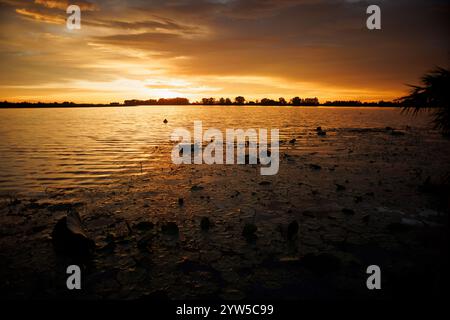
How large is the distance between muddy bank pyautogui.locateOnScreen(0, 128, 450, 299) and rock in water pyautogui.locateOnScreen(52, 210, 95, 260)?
0.19m

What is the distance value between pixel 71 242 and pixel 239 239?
13.4ft

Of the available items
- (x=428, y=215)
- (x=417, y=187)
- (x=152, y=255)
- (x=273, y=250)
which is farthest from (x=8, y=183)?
(x=417, y=187)

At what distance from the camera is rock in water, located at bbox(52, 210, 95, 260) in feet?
19.8

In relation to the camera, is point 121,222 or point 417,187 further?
point 417,187

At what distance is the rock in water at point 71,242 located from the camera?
6.03m

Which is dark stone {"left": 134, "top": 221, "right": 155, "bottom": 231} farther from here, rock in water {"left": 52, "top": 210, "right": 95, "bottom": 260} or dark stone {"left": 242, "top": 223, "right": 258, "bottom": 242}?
dark stone {"left": 242, "top": 223, "right": 258, "bottom": 242}

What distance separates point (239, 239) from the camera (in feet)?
22.6

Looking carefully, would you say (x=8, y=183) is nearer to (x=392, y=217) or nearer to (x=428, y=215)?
(x=392, y=217)

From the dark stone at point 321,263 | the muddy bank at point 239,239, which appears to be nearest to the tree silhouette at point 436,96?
the muddy bank at point 239,239

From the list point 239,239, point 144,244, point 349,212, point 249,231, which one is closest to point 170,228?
point 144,244

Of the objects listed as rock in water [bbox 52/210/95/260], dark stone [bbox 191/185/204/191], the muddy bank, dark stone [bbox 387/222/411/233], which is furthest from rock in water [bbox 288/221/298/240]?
dark stone [bbox 191/185/204/191]

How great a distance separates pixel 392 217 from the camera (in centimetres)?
809
